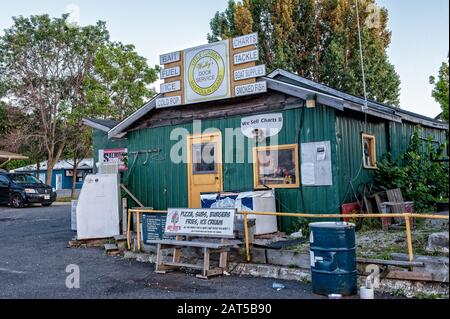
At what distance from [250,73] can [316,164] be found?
2411 mm

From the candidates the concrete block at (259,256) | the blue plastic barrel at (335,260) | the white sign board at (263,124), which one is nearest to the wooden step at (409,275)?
the blue plastic barrel at (335,260)

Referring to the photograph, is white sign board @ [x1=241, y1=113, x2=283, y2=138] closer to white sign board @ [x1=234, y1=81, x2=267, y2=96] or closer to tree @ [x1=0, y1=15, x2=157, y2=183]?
white sign board @ [x1=234, y1=81, x2=267, y2=96]

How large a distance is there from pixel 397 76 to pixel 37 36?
24287 millimetres

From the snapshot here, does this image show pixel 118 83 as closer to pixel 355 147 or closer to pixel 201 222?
pixel 355 147

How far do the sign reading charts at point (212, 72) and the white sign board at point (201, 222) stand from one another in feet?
10.9

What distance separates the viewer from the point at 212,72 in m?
10.2

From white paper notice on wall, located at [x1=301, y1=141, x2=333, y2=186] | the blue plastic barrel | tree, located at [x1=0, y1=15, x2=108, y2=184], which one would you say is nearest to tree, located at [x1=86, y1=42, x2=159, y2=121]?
tree, located at [x1=0, y1=15, x2=108, y2=184]

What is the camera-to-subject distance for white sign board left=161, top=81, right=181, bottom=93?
35.6ft

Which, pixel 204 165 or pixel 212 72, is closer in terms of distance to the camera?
pixel 212 72

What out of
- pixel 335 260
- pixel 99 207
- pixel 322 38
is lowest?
pixel 335 260

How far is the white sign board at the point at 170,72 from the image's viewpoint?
421 inches

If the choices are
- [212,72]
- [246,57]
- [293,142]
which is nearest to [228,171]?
[293,142]

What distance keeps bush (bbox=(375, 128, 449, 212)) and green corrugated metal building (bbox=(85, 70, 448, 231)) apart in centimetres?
30
